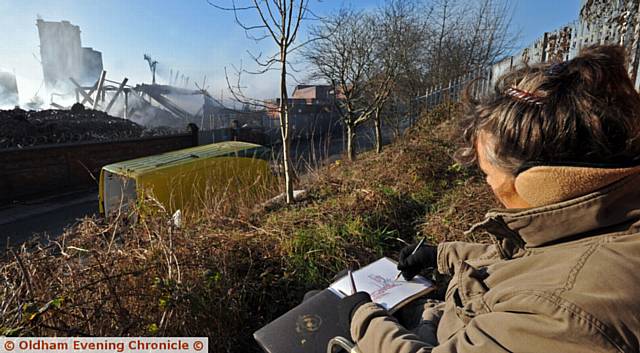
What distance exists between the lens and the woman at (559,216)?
0.77m

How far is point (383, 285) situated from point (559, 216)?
46.2 inches

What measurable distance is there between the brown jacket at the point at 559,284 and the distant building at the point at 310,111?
3.46 m

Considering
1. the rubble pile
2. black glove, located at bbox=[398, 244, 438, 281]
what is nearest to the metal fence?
black glove, located at bbox=[398, 244, 438, 281]

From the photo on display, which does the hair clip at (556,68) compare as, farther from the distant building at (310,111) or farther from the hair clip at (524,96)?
the distant building at (310,111)

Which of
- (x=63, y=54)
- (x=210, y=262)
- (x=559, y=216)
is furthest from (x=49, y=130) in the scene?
(x=63, y=54)

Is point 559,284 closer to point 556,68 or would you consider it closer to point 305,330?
point 556,68

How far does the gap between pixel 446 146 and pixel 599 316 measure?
5241 mm

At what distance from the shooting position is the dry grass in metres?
1.93

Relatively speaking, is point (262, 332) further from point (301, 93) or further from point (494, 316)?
point (301, 93)

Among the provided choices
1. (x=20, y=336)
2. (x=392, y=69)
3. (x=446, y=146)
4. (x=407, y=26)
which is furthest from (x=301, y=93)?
(x=20, y=336)

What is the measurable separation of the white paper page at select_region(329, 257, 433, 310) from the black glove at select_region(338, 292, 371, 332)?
0.27 m

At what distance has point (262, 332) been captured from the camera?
1625 mm

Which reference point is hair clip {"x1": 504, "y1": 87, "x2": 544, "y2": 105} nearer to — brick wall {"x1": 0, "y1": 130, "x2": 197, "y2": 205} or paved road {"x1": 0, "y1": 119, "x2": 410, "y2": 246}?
paved road {"x1": 0, "y1": 119, "x2": 410, "y2": 246}

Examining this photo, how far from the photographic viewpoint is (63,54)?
40.8 m
